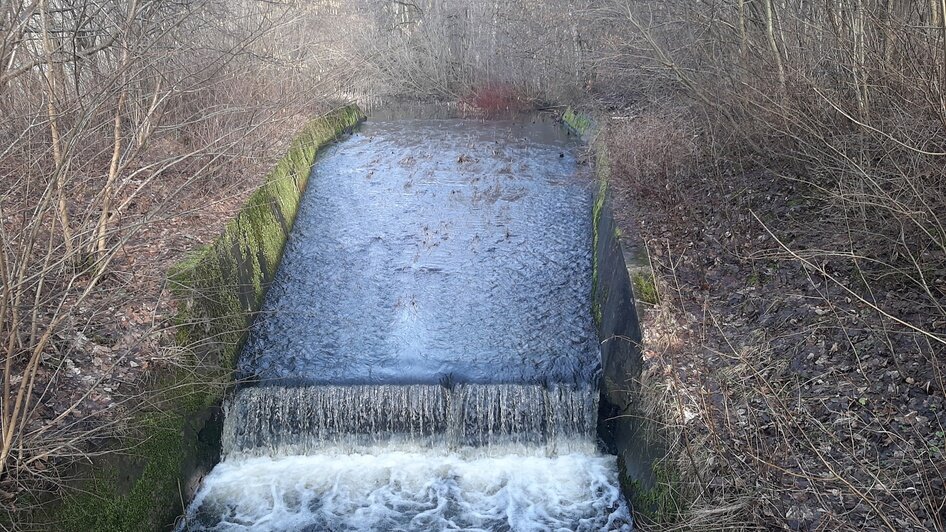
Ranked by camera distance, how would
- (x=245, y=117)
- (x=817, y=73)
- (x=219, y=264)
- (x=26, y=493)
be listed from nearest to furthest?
(x=26, y=493)
(x=817, y=73)
(x=219, y=264)
(x=245, y=117)

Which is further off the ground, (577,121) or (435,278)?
(577,121)

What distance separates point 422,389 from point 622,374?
2.59 m

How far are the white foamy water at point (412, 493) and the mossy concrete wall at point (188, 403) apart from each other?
21.6 inches

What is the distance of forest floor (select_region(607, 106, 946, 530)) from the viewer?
5098mm

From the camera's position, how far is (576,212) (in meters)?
14.7

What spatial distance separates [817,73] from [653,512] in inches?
251

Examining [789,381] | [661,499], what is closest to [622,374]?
[661,499]

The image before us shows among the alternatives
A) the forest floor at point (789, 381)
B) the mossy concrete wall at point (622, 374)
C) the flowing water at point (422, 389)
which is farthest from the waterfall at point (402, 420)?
the forest floor at point (789, 381)

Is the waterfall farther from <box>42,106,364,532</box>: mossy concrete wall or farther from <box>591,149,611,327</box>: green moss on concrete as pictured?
<box>591,149,611,327</box>: green moss on concrete

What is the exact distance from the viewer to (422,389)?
8742 millimetres

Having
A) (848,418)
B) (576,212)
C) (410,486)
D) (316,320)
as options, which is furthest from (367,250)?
(848,418)

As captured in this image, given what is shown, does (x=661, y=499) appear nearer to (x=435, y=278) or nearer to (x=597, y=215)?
(x=435, y=278)

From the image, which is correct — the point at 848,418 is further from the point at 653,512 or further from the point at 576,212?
the point at 576,212

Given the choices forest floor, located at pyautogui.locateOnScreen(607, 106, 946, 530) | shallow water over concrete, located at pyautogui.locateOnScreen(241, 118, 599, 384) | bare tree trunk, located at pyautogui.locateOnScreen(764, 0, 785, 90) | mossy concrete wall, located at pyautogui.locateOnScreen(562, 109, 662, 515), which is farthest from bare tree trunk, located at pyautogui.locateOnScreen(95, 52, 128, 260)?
bare tree trunk, located at pyautogui.locateOnScreen(764, 0, 785, 90)
